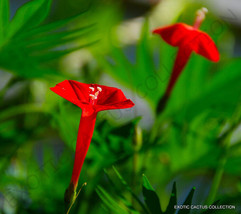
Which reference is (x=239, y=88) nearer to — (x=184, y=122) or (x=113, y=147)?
(x=184, y=122)

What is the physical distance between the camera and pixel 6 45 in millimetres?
357

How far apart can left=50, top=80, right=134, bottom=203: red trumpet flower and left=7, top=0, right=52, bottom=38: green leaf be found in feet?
0.28

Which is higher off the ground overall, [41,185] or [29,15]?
[29,15]

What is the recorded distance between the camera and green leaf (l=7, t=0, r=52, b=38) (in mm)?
337

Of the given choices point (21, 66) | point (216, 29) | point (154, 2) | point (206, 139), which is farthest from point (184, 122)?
point (154, 2)

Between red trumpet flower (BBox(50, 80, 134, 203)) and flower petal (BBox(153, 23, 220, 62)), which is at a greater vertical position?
flower petal (BBox(153, 23, 220, 62))

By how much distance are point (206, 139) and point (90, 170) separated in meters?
0.18

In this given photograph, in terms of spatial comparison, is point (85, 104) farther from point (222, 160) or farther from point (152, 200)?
point (222, 160)

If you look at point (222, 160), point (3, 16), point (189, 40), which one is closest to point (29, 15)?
point (3, 16)

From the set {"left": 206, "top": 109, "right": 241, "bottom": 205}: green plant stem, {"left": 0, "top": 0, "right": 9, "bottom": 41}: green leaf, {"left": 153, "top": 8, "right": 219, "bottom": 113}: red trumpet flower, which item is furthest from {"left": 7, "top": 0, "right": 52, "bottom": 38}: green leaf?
{"left": 206, "top": 109, "right": 241, "bottom": 205}: green plant stem

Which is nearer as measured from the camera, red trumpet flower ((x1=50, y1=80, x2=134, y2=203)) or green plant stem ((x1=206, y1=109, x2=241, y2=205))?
red trumpet flower ((x1=50, y1=80, x2=134, y2=203))

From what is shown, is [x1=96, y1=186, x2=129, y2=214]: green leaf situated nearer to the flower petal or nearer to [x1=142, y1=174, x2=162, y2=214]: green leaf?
[x1=142, y1=174, x2=162, y2=214]: green leaf

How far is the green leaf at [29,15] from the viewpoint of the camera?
13.3 inches

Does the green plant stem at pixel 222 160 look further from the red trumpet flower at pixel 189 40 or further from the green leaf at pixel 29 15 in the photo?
the green leaf at pixel 29 15
